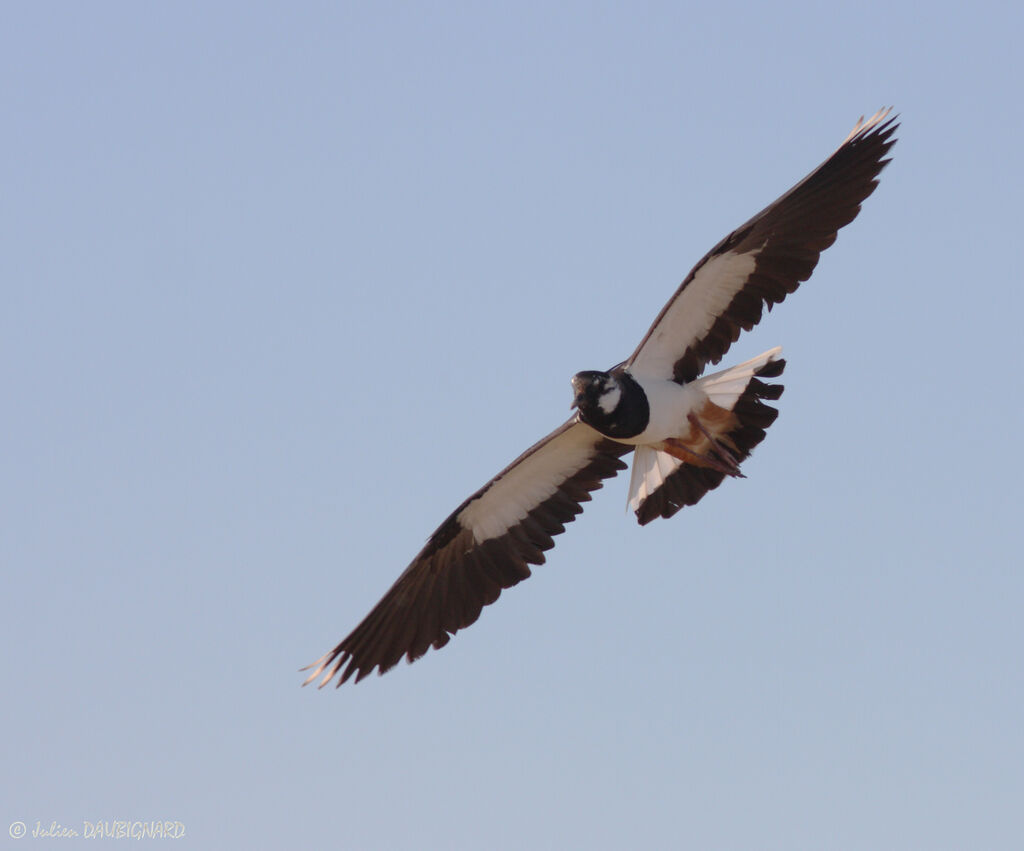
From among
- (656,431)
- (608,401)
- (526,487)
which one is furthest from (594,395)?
(526,487)

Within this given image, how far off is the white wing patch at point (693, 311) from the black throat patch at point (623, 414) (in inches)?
12.9

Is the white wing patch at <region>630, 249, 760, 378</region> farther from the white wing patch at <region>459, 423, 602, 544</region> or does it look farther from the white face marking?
the white wing patch at <region>459, 423, 602, 544</region>

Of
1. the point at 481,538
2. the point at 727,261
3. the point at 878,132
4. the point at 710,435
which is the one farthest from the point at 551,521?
the point at 878,132

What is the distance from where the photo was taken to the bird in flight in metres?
13.6

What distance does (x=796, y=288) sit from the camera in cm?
1368

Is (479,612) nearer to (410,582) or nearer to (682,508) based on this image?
(410,582)

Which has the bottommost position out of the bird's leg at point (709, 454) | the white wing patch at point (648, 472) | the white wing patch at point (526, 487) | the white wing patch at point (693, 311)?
the bird's leg at point (709, 454)

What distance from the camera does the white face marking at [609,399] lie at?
44.5 ft

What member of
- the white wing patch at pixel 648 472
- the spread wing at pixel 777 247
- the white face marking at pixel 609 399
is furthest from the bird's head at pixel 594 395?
the white wing patch at pixel 648 472

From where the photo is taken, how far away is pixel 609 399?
535 inches

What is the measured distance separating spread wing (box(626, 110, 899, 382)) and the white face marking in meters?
0.50

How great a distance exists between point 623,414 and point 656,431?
38 cm

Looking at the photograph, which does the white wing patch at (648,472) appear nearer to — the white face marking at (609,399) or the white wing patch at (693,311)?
the white wing patch at (693,311)

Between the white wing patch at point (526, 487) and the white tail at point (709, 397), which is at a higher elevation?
the white wing patch at point (526, 487)
